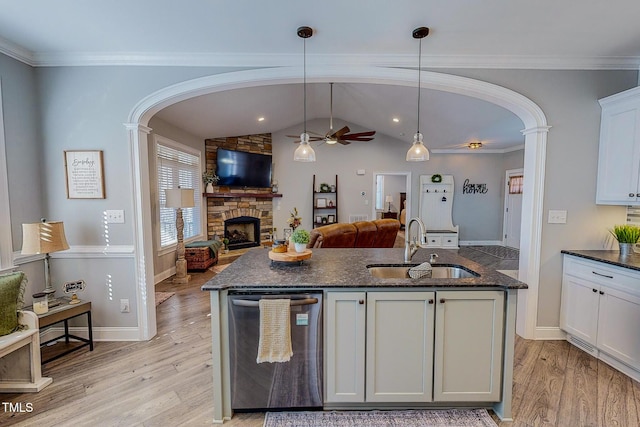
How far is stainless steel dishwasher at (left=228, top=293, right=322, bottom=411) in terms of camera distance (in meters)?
1.80

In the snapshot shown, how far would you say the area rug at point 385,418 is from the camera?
1819mm

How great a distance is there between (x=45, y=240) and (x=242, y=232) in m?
4.82

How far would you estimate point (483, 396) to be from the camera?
186 cm

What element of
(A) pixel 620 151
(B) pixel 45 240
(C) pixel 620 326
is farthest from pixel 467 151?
(B) pixel 45 240

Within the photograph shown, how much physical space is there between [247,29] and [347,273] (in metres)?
2.00

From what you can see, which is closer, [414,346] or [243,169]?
[414,346]

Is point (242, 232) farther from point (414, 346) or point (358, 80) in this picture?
point (414, 346)

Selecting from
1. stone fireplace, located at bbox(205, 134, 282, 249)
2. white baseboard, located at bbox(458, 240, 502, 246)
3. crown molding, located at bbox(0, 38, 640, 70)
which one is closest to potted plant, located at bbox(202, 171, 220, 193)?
stone fireplace, located at bbox(205, 134, 282, 249)

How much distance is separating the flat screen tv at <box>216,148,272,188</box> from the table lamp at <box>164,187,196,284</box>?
1.77 m

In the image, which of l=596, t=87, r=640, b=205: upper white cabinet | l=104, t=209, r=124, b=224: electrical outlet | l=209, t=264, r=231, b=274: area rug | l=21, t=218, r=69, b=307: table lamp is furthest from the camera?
l=209, t=264, r=231, b=274: area rug

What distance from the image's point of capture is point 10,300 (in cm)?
208

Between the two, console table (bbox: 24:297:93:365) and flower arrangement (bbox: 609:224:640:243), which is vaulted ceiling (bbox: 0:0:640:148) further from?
console table (bbox: 24:297:93:365)

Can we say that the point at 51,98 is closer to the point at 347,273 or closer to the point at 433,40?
the point at 347,273

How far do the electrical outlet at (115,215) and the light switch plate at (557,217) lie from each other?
13.3ft
